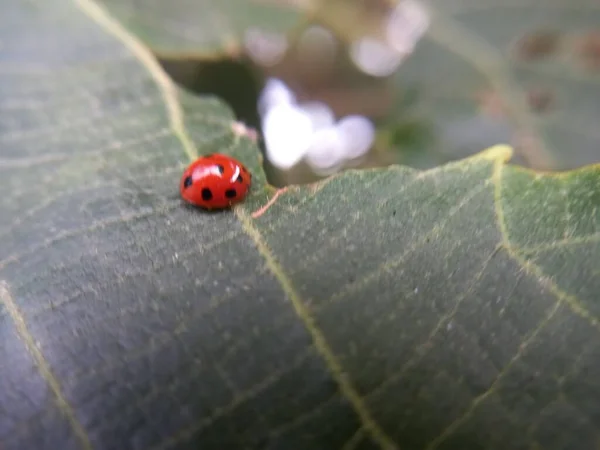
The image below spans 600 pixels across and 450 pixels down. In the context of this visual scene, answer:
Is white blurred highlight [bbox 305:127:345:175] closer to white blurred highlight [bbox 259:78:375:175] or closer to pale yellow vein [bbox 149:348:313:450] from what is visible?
white blurred highlight [bbox 259:78:375:175]

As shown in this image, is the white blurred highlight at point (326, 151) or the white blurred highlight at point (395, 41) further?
the white blurred highlight at point (395, 41)

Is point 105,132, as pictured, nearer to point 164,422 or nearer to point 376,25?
point 164,422

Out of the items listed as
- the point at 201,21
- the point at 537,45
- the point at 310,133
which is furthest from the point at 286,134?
the point at 537,45

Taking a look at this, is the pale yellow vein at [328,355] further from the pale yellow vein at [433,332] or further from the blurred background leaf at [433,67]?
the blurred background leaf at [433,67]

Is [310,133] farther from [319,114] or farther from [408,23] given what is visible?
[408,23]

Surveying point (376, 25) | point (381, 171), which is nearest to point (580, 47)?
point (376, 25)

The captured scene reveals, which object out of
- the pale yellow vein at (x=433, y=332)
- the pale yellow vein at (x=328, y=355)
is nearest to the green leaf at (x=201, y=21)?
the pale yellow vein at (x=328, y=355)
